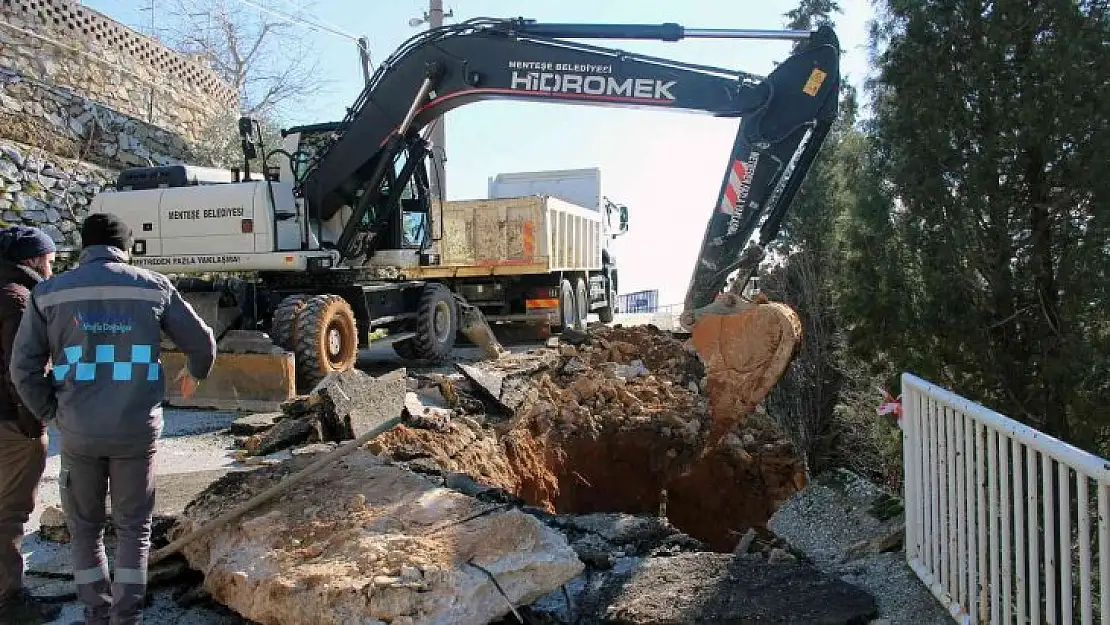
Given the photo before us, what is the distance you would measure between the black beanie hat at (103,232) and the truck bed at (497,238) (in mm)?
9669

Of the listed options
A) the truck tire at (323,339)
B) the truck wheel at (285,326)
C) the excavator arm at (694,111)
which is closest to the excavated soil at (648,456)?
the excavator arm at (694,111)

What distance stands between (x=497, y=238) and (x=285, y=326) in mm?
5625

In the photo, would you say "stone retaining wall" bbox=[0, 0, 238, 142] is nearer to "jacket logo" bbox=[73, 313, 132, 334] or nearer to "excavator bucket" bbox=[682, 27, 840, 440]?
"excavator bucket" bbox=[682, 27, 840, 440]

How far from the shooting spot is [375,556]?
337 centimetres

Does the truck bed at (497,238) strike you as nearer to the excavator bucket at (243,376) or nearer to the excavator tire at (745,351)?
the excavator bucket at (243,376)

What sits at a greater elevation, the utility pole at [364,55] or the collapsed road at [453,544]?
the utility pole at [364,55]

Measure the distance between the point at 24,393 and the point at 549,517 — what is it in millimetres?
2502

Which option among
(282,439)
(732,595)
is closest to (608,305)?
(282,439)

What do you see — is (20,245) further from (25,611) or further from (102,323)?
(25,611)

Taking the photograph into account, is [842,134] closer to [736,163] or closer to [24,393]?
[736,163]

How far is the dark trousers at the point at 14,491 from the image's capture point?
3564 millimetres

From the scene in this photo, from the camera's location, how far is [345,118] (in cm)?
917

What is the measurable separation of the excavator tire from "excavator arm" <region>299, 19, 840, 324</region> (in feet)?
0.96

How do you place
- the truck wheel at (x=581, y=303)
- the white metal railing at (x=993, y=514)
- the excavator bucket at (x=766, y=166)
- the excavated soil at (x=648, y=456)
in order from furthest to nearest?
the truck wheel at (x=581, y=303)
the excavated soil at (x=648, y=456)
the excavator bucket at (x=766, y=166)
the white metal railing at (x=993, y=514)
